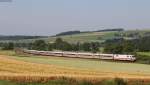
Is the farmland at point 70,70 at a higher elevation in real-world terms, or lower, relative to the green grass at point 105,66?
higher

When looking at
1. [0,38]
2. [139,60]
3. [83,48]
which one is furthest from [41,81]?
[0,38]

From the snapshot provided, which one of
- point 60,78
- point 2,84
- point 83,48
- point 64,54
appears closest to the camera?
point 2,84

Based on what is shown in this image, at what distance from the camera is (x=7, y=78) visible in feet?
68.3

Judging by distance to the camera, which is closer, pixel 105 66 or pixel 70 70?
pixel 70 70

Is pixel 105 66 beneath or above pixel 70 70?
beneath

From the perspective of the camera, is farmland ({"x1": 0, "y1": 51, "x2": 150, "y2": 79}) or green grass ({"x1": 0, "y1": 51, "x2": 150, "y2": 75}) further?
green grass ({"x1": 0, "y1": 51, "x2": 150, "y2": 75})

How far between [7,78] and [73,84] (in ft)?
11.0

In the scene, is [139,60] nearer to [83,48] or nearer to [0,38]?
[83,48]

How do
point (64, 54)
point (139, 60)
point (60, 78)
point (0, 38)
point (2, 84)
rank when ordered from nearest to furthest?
point (2, 84), point (60, 78), point (139, 60), point (64, 54), point (0, 38)

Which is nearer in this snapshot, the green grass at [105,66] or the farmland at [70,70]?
the farmland at [70,70]

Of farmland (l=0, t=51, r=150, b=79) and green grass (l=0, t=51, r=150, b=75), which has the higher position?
farmland (l=0, t=51, r=150, b=79)

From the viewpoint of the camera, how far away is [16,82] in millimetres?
19891

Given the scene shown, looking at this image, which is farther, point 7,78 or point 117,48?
point 117,48

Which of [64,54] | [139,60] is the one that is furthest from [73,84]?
[64,54]
